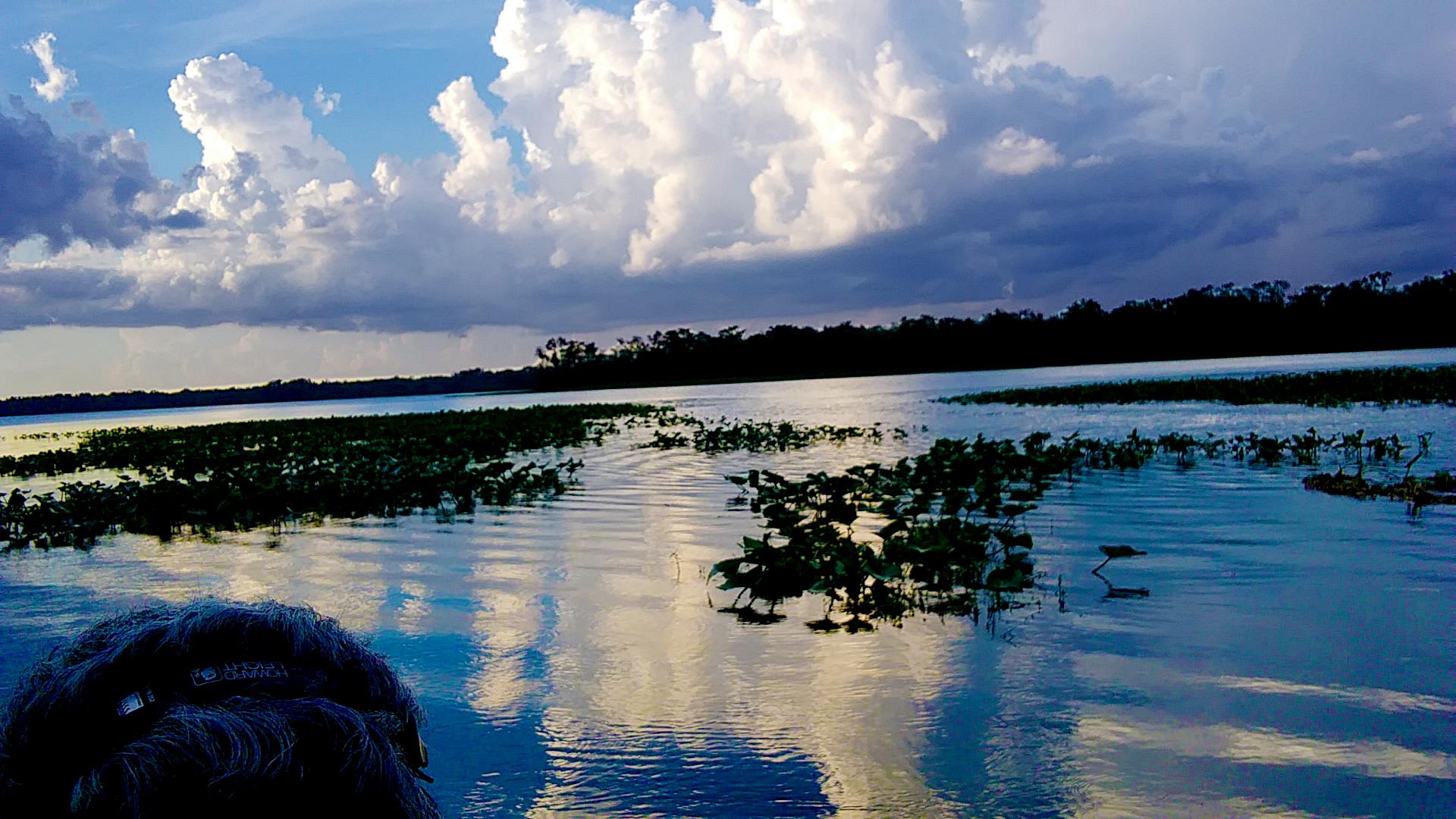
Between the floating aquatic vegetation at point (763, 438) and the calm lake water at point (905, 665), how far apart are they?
10.1m

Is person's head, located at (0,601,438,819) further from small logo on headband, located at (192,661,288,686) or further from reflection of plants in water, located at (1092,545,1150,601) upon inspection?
reflection of plants in water, located at (1092,545,1150,601)

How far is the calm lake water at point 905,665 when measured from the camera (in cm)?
413

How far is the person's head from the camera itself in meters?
0.80

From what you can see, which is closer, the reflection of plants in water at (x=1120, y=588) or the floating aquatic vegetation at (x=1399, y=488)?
the reflection of plants in water at (x=1120, y=588)

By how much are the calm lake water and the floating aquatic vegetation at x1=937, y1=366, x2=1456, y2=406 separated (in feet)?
57.5

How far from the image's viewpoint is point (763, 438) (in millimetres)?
22281

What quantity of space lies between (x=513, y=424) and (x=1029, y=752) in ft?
87.4

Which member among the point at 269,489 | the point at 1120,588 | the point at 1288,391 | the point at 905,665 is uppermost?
the point at 1288,391

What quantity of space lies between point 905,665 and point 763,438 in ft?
54.5

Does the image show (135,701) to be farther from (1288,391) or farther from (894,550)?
(1288,391)

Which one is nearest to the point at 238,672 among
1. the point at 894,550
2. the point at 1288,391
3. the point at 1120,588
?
the point at 894,550

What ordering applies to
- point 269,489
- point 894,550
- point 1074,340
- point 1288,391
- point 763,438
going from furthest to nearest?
point 1074,340, point 1288,391, point 763,438, point 269,489, point 894,550

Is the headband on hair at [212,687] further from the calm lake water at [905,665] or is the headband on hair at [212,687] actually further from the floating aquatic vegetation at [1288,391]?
the floating aquatic vegetation at [1288,391]

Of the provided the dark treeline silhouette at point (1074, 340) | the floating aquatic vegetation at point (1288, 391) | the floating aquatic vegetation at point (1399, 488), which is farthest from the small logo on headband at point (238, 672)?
the dark treeline silhouette at point (1074, 340)
